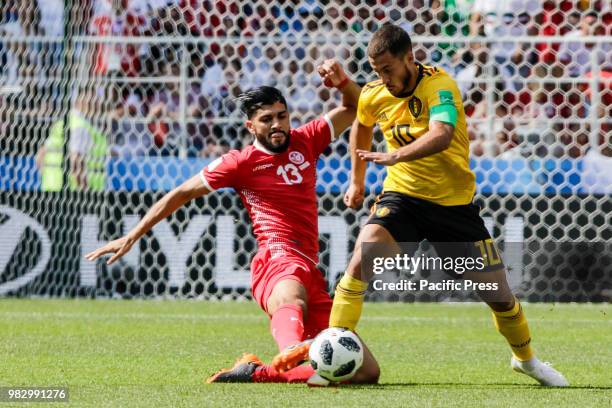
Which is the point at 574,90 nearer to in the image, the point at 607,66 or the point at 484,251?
the point at 607,66

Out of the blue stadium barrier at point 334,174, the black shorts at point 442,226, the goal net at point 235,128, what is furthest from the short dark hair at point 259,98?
the blue stadium barrier at point 334,174

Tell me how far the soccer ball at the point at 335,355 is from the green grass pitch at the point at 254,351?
9 cm

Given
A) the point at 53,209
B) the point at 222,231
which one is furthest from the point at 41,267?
Answer: the point at 222,231

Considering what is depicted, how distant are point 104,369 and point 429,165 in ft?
6.27

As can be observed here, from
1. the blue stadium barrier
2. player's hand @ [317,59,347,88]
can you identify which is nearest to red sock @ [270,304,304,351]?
player's hand @ [317,59,347,88]

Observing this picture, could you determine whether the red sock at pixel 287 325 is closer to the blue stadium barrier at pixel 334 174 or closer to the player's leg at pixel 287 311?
the player's leg at pixel 287 311

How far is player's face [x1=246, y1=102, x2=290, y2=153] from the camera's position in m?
5.86

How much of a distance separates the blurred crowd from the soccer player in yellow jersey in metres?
4.84

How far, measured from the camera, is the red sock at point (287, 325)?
521 cm

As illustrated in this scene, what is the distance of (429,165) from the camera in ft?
17.9

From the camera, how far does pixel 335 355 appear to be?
16.2 ft

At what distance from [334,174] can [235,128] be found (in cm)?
124

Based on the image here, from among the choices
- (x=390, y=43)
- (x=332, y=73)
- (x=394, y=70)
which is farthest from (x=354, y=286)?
(x=332, y=73)

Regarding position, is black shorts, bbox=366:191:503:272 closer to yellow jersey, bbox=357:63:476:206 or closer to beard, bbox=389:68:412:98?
yellow jersey, bbox=357:63:476:206
